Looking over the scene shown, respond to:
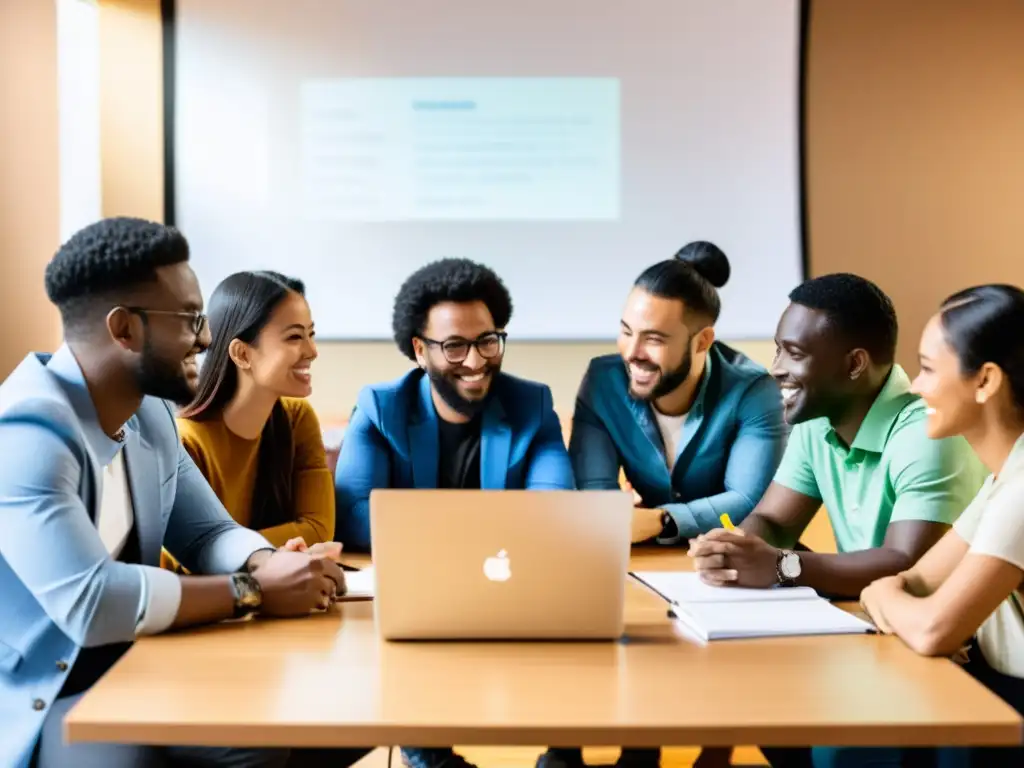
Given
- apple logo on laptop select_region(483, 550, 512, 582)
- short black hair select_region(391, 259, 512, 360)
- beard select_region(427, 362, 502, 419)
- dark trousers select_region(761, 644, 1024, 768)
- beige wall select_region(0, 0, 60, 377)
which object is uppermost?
beige wall select_region(0, 0, 60, 377)

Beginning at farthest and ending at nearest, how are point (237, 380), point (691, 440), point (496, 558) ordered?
point (691, 440), point (237, 380), point (496, 558)

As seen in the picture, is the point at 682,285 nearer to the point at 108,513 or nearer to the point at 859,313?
the point at 859,313

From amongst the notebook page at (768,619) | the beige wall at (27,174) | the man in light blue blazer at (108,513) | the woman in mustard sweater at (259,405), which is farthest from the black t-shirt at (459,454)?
the beige wall at (27,174)

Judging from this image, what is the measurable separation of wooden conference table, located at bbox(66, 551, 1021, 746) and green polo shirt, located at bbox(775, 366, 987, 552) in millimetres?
476

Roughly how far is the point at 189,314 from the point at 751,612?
1.03 m

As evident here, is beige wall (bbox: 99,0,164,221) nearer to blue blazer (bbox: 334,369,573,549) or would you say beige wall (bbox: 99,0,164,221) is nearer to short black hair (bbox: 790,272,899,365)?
blue blazer (bbox: 334,369,573,549)

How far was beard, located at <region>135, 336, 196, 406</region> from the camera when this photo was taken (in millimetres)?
1594

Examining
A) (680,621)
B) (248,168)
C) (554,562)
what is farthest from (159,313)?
(248,168)

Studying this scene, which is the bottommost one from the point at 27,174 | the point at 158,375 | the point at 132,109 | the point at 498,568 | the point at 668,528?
the point at 668,528

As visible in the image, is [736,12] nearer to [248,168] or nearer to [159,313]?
[248,168]

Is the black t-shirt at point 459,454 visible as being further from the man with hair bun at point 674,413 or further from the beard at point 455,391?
the man with hair bun at point 674,413

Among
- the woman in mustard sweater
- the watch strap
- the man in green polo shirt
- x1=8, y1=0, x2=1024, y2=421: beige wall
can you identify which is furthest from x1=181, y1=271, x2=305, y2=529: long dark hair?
x1=8, y1=0, x2=1024, y2=421: beige wall

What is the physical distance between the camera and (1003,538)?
1.39 metres

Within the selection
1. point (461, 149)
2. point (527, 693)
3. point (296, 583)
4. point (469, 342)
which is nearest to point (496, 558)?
point (527, 693)
